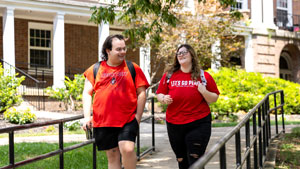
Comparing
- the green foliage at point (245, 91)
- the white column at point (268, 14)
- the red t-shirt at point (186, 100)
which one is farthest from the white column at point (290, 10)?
the red t-shirt at point (186, 100)

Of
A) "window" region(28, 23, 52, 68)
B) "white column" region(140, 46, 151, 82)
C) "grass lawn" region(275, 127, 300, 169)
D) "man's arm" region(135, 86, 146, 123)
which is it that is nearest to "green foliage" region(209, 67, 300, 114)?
"white column" region(140, 46, 151, 82)

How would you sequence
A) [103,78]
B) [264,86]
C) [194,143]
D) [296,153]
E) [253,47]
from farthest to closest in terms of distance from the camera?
[253,47], [264,86], [296,153], [194,143], [103,78]

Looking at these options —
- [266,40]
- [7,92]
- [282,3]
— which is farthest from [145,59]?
[282,3]

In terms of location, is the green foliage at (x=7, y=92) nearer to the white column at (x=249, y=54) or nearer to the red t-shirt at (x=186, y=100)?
the red t-shirt at (x=186, y=100)

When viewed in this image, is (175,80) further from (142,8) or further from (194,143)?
(142,8)

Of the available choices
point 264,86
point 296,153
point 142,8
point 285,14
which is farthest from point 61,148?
point 285,14

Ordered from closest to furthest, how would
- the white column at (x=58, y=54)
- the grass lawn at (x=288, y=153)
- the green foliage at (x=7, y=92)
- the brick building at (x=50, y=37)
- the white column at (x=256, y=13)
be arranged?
the grass lawn at (x=288, y=153) < the green foliage at (x=7, y=92) < the brick building at (x=50, y=37) < the white column at (x=58, y=54) < the white column at (x=256, y=13)

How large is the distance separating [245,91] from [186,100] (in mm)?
16199

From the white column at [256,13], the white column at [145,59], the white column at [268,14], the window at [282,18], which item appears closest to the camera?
the white column at [145,59]

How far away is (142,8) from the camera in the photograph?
8.02 meters

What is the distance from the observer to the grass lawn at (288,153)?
699 centimetres

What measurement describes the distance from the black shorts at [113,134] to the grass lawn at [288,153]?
3.41 meters

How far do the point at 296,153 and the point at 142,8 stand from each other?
367 centimetres

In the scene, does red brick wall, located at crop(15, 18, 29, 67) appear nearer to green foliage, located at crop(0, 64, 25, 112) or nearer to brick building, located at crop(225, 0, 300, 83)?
green foliage, located at crop(0, 64, 25, 112)
